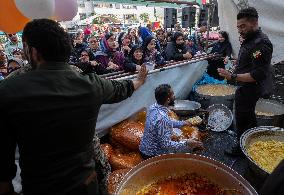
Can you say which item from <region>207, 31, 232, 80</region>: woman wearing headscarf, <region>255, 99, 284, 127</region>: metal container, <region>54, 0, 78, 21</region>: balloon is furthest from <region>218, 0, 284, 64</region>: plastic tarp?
<region>54, 0, 78, 21</region>: balloon

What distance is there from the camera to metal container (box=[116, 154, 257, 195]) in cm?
179

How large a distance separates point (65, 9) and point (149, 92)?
202 cm

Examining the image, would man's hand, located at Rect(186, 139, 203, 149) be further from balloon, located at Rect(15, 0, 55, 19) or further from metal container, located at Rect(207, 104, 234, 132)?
balloon, located at Rect(15, 0, 55, 19)

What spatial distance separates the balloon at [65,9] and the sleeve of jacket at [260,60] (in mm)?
3020

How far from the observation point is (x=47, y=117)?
4.17ft

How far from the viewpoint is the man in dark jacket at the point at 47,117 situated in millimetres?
1235

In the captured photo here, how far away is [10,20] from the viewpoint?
125 inches

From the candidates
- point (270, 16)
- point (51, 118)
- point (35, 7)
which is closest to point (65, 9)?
point (35, 7)

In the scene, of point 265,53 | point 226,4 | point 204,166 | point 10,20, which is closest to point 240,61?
point 265,53

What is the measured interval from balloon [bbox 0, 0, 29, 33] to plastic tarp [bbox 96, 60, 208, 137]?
1.59 meters

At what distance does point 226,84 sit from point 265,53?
2636 millimetres

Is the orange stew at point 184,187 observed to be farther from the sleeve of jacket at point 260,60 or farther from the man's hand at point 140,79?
the sleeve of jacket at point 260,60

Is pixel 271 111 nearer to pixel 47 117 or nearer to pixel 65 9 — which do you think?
pixel 65 9

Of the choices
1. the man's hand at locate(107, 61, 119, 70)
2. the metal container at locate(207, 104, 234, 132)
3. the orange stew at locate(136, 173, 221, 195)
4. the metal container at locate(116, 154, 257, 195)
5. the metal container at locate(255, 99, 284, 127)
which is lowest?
the metal container at locate(207, 104, 234, 132)
